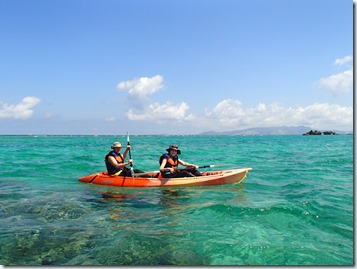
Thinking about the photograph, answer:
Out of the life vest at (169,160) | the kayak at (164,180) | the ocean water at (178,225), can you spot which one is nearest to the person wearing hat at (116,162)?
the kayak at (164,180)

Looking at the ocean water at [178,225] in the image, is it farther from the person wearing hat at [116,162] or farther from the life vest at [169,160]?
the life vest at [169,160]

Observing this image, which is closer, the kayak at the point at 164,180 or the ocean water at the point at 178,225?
the ocean water at the point at 178,225

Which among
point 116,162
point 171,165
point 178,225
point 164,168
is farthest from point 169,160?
point 178,225

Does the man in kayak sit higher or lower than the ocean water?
higher

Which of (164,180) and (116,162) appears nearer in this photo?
(164,180)

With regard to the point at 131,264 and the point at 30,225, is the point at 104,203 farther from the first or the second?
A: the point at 131,264

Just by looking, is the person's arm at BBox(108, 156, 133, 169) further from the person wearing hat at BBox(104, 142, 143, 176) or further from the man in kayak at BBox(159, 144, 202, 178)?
the man in kayak at BBox(159, 144, 202, 178)

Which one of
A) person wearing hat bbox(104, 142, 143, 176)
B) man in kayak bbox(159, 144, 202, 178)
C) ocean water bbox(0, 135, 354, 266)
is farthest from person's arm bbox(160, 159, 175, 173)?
person wearing hat bbox(104, 142, 143, 176)

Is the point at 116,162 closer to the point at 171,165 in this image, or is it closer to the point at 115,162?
the point at 115,162

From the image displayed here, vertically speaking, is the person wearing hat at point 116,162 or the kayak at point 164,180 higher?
the person wearing hat at point 116,162

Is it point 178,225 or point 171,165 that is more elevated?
point 171,165

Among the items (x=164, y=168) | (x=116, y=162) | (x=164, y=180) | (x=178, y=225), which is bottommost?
(x=178, y=225)

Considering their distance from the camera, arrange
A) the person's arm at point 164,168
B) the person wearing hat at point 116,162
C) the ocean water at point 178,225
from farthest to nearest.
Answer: the person wearing hat at point 116,162 → the person's arm at point 164,168 → the ocean water at point 178,225

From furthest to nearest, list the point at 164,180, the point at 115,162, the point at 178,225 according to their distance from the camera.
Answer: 1. the point at 115,162
2. the point at 164,180
3. the point at 178,225
